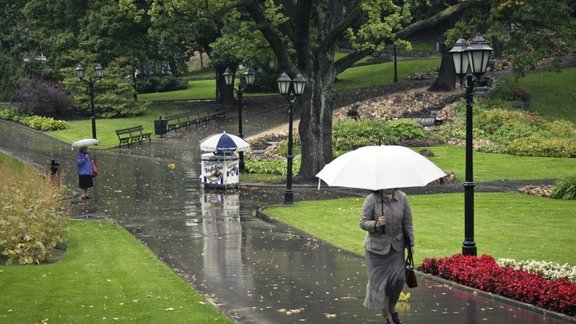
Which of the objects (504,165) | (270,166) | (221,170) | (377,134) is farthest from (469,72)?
(377,134)

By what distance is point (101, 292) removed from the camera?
1611 centimetres

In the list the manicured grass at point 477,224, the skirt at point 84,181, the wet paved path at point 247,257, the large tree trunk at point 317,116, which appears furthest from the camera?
the large tree trunk at point 317,116

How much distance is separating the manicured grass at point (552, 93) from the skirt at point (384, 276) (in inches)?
1443

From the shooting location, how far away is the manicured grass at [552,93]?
161 ft

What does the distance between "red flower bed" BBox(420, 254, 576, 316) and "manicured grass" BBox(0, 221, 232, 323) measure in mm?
4191

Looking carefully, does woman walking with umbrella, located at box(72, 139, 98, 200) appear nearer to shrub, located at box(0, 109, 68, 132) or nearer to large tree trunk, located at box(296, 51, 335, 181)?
large tree trunk, located at box(296, 51, 335, 181)

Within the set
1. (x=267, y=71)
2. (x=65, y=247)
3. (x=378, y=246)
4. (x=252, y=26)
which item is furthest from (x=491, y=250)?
(x=267, y=71)

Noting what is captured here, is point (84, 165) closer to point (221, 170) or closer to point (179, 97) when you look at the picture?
point (221, 170)

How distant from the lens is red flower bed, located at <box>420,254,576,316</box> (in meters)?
13.9

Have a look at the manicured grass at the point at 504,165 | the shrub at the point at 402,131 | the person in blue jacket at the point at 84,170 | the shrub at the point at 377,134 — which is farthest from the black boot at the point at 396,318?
the shrub at the point at 402,131

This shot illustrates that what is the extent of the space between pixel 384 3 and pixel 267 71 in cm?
3548

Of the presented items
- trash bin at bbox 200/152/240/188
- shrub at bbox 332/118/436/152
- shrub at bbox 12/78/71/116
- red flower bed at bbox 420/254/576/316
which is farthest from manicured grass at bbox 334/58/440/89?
red flower bed at bbox 420/254/576/316

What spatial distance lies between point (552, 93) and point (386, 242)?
4164 cm

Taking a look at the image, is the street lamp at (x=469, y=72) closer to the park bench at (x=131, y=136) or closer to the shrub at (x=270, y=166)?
the shrub at (x=270, y=166)
